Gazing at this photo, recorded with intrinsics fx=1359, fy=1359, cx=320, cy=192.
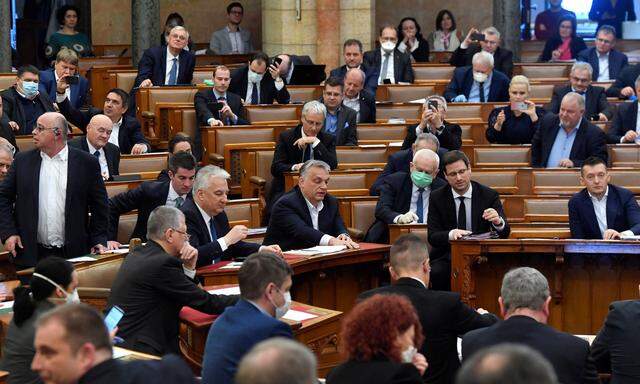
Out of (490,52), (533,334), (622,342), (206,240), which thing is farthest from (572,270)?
(490,52)

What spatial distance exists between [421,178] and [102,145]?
2.51 meters

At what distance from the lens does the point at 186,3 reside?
21.4m

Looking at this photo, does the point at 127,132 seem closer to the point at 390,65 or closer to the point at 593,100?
the point at 390,65

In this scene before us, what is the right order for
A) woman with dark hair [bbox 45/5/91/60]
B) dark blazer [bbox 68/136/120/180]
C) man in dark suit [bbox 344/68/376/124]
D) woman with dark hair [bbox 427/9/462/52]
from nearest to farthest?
dark blazer [bbox 68/136/120/180] → man in dark suit [bbox 344/68/376/124] → woman with dark hair [bbox 45/5/91/60] → woman with dark hair [bbox 427/9/462/52]

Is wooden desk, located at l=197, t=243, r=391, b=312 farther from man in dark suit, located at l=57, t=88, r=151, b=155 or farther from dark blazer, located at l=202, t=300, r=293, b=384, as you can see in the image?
man in dark suit, located at l=57, t=88, r=151, b=155

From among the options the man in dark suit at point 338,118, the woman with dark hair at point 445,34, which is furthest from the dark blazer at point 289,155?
the woman with dark hair at point 445,34

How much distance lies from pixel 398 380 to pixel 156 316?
235 centimetres

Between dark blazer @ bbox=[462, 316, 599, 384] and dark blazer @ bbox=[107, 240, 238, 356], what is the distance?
5.68 ft

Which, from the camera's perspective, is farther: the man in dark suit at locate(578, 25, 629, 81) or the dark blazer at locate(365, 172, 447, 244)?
the man in dark suit at locate(578, 25, 629, 81)

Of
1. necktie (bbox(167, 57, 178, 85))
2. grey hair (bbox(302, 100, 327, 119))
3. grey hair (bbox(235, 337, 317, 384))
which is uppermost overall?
necktie (bbox(167, 57, 178, 85))

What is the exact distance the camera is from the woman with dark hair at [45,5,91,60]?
655 inches

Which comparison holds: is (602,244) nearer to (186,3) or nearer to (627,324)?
(627,324)

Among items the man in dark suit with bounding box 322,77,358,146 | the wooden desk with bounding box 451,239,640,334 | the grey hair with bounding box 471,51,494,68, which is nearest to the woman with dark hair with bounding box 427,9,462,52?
the grey hair with bounding box 471,51,494,68

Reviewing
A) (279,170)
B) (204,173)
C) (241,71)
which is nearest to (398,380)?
(204,173)
